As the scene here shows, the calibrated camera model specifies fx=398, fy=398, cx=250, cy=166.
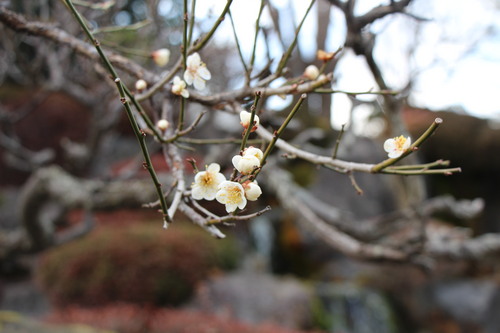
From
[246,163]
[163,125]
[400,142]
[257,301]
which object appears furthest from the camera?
[257,301]

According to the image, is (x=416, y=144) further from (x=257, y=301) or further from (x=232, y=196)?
Result: (x=257, y=301)

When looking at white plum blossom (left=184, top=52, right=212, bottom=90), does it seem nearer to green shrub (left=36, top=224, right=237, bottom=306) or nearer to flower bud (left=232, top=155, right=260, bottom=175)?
flower bud (left=232, top=155, right=260, bottom=175)

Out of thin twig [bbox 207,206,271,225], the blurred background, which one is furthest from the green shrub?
thin twig [bbox 207,206,271,225]

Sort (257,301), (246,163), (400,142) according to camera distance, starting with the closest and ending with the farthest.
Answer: (246,163) → (400,142) → (257,301)

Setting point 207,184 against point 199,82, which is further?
point 199,82

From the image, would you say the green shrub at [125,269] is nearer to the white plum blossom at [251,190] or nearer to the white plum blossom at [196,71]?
the white plum blossom at [196,71]

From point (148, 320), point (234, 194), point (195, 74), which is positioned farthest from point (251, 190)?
point (148, 320)

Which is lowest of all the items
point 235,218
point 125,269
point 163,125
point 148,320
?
point 235,218

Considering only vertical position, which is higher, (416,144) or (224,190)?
(416,144)
